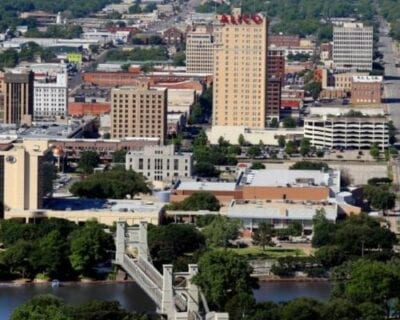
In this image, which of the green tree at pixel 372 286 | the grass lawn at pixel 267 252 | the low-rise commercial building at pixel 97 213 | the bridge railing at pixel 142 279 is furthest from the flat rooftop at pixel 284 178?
the green tree at pixel 372 286

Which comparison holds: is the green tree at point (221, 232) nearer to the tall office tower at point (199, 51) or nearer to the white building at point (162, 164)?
the white building at point (162, 164)

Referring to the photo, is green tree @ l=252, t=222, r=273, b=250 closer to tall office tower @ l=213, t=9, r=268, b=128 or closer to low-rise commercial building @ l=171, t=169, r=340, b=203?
low-rise commercial building @ l=171, t=169, r=340, b=203

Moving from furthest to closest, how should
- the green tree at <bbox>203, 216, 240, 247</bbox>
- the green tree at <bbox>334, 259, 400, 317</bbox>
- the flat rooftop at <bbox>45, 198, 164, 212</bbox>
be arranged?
the flat rooftop at <bbox>45, 198, 164, 212</bbox> < the green tree at <bbox>203, 216, 240, 247</bbox> < the green tree at <bbox>334, 259, 400, 317</bbox>

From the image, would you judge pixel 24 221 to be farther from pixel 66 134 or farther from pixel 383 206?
pixel 66 134

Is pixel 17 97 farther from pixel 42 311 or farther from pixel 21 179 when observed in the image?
pixel 42 311

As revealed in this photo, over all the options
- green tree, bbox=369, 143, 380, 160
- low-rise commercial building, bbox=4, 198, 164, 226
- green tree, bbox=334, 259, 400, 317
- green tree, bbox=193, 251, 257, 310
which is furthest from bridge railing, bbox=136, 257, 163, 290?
green tree, bbox=369, 143, 380, 160

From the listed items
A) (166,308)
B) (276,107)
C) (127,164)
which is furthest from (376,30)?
(166,308)
